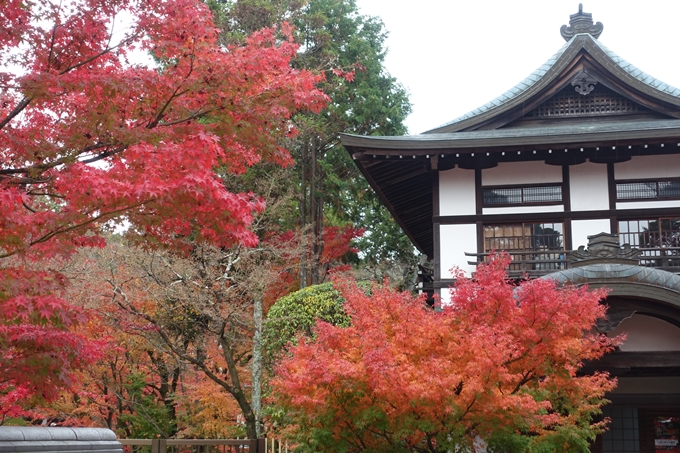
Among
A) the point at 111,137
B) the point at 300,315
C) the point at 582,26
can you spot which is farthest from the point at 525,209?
the point at 111,137

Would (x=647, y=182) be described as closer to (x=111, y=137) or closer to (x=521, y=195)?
(x=521, y=195)

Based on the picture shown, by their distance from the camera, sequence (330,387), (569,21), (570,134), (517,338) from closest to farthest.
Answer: (330,387), (517,338), (570,134), (569,21)

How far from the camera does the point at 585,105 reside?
1908 cm

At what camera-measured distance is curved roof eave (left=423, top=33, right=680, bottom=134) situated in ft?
59.5

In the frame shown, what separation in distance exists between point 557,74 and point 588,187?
290 centimetres

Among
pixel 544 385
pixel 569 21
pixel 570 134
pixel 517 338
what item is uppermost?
pixel 569 21

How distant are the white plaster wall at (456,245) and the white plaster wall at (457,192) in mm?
423

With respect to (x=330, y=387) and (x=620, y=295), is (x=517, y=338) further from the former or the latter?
(x=620, y=295)

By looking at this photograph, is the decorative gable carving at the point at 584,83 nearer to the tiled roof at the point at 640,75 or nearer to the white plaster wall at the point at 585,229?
the tiled roof at the point at 640,75

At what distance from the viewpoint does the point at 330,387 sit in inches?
424

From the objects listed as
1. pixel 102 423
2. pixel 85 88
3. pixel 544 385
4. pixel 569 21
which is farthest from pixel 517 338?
pixel 102 423

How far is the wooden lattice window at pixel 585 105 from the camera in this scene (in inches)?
742

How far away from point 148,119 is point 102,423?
17.9 m

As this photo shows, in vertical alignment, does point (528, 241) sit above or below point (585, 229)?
below
